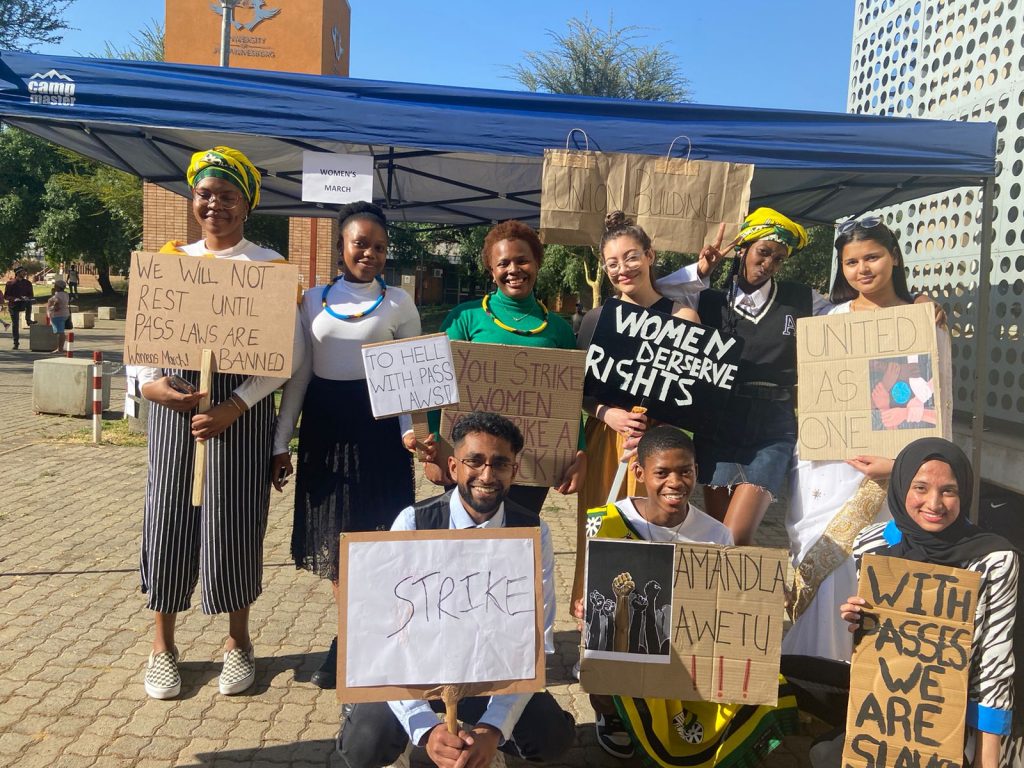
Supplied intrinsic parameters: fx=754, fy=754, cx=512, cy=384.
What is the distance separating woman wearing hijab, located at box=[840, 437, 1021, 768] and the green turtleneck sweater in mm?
1258

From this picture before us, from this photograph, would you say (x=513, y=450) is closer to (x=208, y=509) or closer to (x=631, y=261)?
(x=631, y=261)

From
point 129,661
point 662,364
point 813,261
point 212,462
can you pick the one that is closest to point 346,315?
point 212,462

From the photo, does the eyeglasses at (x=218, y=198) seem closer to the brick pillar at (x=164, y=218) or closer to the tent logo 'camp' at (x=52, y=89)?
the tent logo 'camp' at (x=52, y=89)

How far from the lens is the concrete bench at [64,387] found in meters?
9.35

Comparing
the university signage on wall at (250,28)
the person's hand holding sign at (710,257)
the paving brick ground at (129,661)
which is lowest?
the paving brick ground at (129,661)

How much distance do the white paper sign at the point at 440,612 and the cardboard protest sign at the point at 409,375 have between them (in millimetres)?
720

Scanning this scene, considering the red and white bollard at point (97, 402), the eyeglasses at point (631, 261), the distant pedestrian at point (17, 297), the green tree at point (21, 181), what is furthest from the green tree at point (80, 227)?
the eyeglasses at point (631, 261)

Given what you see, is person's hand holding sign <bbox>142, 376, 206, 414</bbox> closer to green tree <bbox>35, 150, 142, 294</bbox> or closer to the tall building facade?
the tall building facade

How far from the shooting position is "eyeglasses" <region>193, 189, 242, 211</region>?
286 cm

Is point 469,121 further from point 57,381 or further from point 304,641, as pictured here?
point 57,381

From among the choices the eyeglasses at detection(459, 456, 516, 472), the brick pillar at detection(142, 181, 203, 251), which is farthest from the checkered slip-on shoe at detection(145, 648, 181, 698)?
the brick pillar at detection(142, 181, 203, 251)

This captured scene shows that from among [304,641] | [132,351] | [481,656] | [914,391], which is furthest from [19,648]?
[914,391]

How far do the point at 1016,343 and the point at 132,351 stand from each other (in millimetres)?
4929

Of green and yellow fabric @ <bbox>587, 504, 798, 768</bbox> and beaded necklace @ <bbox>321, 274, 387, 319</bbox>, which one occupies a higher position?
beaded necklace @ <bbox>321, 274, 387, 319</bbox>
